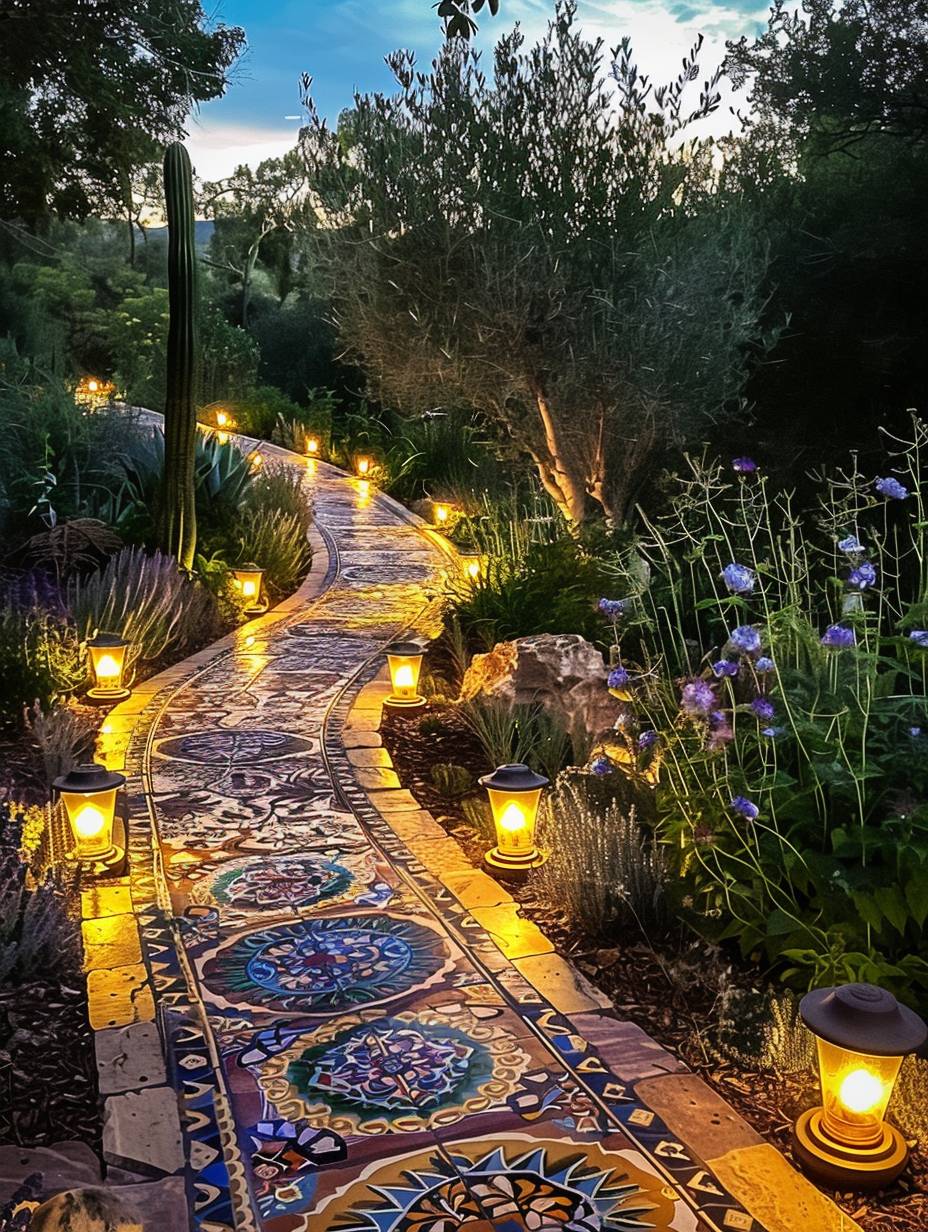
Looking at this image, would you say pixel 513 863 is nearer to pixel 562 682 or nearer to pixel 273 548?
pixel 562 682

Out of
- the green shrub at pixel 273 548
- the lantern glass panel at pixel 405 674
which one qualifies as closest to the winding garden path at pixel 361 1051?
the lantern glass panel at pixel 405 674

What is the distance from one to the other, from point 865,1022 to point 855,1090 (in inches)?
8.6

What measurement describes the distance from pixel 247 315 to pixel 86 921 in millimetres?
27137

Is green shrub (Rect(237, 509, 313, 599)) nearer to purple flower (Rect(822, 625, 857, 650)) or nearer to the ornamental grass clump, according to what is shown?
the ornamental grass clump

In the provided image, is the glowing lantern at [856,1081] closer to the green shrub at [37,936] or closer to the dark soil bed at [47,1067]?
the dark soil bed at [47,1067]

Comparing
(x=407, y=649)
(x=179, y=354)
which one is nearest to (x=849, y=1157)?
(x=407, y=649)

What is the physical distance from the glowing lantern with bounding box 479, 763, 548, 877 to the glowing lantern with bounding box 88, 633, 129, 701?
340 centimetres

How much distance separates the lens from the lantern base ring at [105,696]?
274 inches

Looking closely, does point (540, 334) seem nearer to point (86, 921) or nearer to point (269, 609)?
point (269, 609)

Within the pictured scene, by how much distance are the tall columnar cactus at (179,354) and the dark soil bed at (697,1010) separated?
199 inches

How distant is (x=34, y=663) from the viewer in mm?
6469

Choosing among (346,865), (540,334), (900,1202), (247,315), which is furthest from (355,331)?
(247,315)

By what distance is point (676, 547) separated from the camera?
10836 millimetres

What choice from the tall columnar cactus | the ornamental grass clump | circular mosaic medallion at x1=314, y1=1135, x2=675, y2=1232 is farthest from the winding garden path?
the tall columnar cactus
